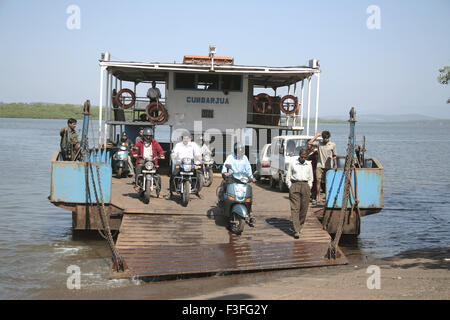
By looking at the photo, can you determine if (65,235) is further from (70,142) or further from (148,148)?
(148,148)

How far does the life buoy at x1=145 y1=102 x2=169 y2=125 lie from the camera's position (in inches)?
582

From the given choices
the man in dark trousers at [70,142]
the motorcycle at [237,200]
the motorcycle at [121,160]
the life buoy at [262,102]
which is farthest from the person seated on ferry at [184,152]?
the life buoy at [262,102]

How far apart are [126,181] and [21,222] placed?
3513 mm

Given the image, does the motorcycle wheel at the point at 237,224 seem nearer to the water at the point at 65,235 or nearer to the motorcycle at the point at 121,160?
the water at the point at 65,235

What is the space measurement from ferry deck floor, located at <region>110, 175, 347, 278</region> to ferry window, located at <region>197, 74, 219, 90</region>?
5506mm

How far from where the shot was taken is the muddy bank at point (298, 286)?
654 cm

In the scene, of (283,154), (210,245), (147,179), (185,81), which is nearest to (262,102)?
(185,81)

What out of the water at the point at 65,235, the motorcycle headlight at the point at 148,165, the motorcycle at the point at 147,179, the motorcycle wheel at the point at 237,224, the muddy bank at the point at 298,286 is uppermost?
the motorcycle headlight at the point at 148,165

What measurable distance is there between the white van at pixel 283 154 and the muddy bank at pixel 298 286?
397 centimetres

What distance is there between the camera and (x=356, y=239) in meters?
11.9

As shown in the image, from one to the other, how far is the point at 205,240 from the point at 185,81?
7.59 metres

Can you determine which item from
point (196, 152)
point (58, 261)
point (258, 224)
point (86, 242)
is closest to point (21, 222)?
point (86, 242)

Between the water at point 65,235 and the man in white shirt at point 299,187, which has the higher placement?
the man in white shirt at point 299,187

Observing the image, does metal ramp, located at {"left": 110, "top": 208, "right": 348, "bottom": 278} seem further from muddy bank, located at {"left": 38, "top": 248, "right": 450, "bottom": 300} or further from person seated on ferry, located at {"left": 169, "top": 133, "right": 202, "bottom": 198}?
person seated on ferry, located at {"left": 169, "top": 133, "right": 202, "bottom": 198}
